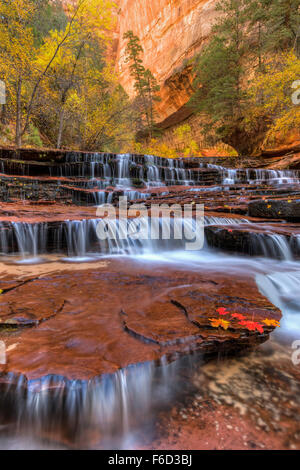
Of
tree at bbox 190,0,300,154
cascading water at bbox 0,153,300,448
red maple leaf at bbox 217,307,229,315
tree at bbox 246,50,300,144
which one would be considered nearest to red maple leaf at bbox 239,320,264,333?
red maple leaf at bbox 217,307,229,315

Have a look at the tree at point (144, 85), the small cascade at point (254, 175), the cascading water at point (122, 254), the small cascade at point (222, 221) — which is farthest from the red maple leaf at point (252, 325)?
the tree at point (144, 85)

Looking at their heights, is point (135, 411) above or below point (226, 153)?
below

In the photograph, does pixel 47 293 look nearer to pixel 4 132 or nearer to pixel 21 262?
pixel 21 262

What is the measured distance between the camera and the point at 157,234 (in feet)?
16.4

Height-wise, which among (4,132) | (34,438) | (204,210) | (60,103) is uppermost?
(60,103)

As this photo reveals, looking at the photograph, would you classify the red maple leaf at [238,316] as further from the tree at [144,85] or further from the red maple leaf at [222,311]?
the tree at [144,85]

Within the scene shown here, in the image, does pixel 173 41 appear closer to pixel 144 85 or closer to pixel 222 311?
pixel 144 85

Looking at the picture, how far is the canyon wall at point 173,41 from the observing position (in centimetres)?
2689

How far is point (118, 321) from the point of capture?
165 cm

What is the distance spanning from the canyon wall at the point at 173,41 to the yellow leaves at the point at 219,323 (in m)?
28.0

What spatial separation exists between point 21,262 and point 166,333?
3.14m

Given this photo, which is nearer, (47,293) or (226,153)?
(47,293)

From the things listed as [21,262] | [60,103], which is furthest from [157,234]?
[60,103]

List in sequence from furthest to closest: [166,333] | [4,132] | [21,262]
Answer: [4,132] < [21,262] < [166,333]
